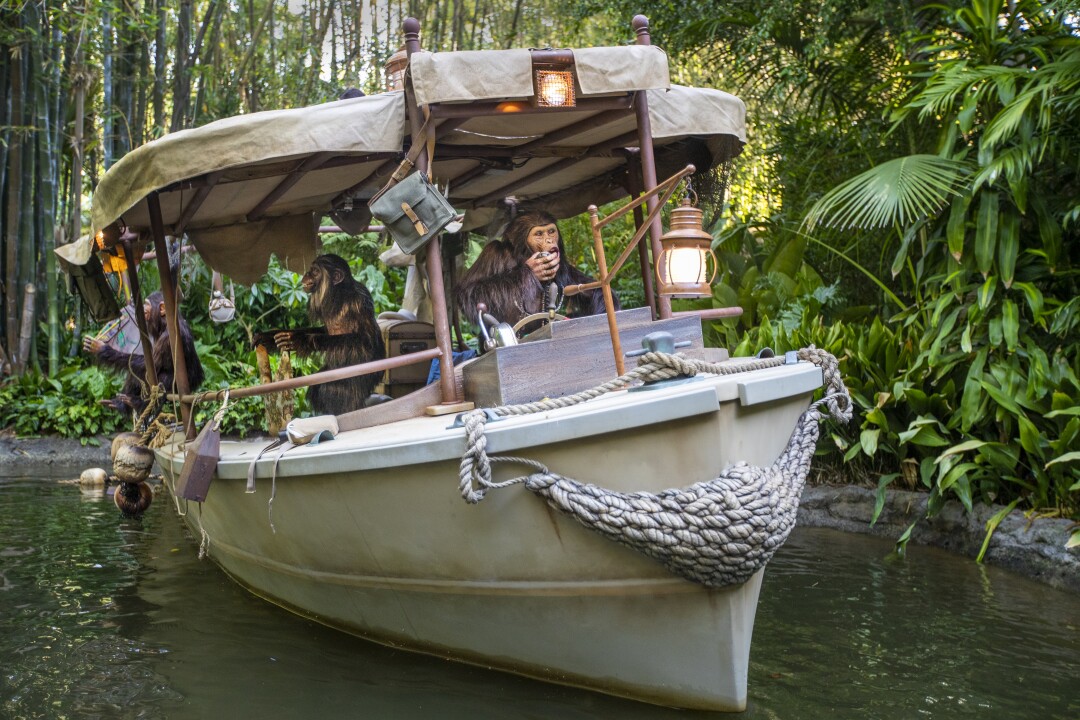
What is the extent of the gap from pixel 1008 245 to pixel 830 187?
288cm

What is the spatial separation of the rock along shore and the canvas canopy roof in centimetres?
268

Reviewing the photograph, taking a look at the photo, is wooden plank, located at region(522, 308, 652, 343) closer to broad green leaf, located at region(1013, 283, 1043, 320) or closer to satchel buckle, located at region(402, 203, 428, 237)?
satchel buckle, located at region(402, 203, 428, 237)

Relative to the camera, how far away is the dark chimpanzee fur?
5371 mm

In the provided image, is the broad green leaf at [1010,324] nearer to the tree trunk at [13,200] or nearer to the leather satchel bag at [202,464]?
the leather satchel bag at [202,464]

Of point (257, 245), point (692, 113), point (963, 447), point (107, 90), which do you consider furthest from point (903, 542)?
point (107, 90)

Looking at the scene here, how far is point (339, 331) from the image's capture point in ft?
18.3

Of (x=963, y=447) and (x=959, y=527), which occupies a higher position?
(x=963, y=447)

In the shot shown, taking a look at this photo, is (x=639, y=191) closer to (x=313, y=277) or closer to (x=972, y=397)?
(x=313, y=277)

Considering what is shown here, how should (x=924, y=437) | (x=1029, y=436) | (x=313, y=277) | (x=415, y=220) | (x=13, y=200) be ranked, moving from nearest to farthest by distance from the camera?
(x=415, y=220)
(x=1029, y=436)
(x=313, y=277)
(x=924, y=437)
(x=13, y=200)

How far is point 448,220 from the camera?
3.95 metres

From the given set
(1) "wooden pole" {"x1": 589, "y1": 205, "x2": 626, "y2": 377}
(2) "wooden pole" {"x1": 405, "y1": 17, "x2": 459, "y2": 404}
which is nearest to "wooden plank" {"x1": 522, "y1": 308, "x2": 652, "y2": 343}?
(1) "wooden pole" {"x1": 589, "y1": 205, "x2": 626, "y2": 377}

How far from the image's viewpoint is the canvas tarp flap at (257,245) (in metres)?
6.25

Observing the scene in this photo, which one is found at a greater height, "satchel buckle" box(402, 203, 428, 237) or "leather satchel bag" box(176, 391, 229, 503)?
"satchel buckle" box(402, 203, 428, 237)

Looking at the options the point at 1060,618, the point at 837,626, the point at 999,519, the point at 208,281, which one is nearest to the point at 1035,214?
the point at 999,519
